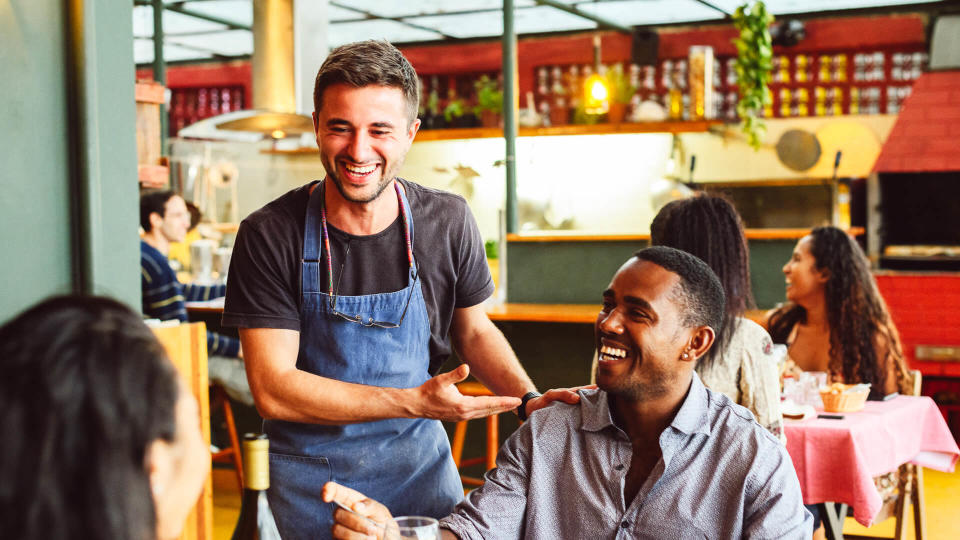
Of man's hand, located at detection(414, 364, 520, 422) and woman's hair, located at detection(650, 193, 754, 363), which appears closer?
man's hand, located at detection(414, 364, 520, 422)

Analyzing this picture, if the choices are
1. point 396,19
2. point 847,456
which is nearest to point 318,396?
point 847,456

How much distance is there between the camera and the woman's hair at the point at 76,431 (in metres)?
0.63

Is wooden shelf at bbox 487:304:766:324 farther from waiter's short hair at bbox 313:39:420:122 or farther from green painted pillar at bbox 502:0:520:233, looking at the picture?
waiter's short hair at bbox 313:39:420:122

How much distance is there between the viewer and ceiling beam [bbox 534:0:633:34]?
24.6ft

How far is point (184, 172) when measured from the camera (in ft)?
29.3

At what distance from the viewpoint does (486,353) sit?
84.9 inches

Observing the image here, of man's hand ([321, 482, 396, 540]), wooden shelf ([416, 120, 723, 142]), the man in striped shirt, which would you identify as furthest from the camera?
wooden shelf ([416, 120, 723, 142])

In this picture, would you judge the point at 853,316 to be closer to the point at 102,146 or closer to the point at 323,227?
the point at 323,227

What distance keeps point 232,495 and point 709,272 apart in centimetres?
425

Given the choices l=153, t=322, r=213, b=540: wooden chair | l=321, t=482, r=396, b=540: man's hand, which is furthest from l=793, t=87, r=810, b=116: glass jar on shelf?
l=321, t=482, r=396, b=540: man's hand

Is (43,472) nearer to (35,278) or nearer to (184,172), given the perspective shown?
(35,278)

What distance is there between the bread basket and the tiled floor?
5.31ft

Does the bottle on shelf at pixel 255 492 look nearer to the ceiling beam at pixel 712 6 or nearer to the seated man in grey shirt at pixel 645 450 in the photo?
the seated man in grey shirt at pixel 645 450

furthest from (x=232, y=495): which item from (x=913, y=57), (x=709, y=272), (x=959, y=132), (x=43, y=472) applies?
(x=913, y=57)
